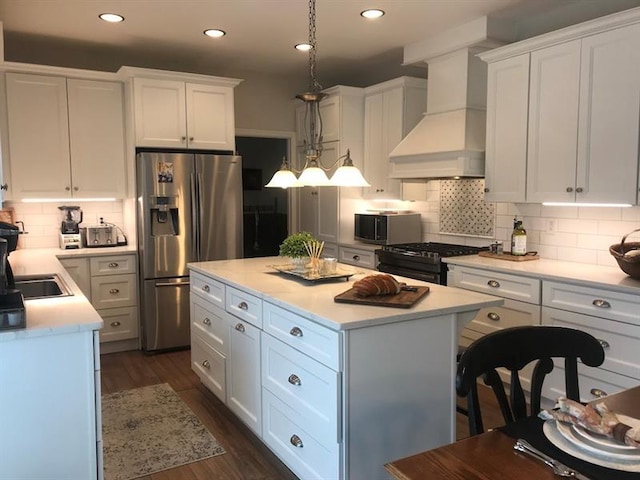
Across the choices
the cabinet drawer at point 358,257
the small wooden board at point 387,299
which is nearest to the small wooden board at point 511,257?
the cabinet drawer at point 358,257

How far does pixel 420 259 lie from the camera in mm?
4055

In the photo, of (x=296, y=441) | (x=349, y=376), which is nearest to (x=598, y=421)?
(x=349, y=376)

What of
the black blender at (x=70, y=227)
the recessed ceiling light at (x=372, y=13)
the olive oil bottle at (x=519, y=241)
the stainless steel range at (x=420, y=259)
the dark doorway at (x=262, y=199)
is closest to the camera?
the recessed ceiling light at (x=372, y=13)

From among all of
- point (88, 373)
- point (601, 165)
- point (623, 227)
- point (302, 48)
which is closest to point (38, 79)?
point (302, 48)

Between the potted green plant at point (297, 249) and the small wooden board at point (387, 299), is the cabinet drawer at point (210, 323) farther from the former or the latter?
the small wooden board at point (387, 299)

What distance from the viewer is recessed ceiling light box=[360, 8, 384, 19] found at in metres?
3.67

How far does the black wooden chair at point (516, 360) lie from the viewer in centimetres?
147

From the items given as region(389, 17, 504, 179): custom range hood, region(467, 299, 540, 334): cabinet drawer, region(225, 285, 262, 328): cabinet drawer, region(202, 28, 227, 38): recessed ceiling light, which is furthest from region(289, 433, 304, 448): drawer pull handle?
region(202, 28, 227, 38): recessed ceiling light

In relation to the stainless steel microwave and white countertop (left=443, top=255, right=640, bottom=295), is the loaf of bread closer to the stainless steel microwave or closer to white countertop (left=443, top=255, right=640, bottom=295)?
white countertop (left=443, top=255, right=640, bottom=295)

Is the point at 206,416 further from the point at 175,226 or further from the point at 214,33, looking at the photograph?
the point at 214,33

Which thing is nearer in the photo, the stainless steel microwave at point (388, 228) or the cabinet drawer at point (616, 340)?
the cabinet drawer at point (616, 340)

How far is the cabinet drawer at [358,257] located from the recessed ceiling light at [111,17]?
8.85ft

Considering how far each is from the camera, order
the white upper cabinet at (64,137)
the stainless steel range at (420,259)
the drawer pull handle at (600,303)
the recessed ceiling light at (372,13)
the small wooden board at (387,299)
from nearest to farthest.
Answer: the small wooden board at (387,299), the drawer pull handle at (600,303), the recessed ceiling light at (372,13), the stainless steel range at (420,259), the white upper cabinet at (64,137)

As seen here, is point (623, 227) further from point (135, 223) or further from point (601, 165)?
point (135, 223)
